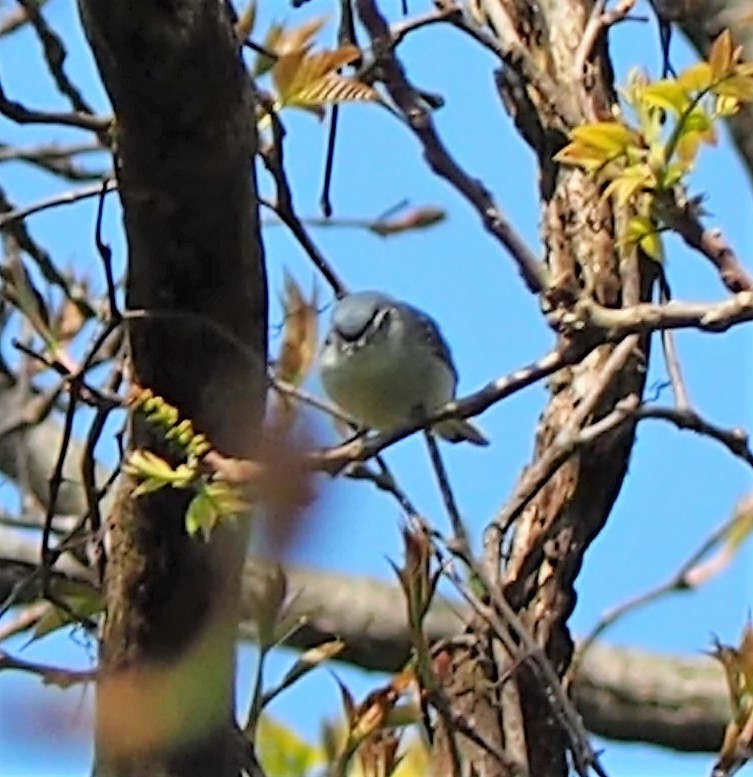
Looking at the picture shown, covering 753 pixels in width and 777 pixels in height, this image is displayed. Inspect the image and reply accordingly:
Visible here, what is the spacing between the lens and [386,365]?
6.79 feet

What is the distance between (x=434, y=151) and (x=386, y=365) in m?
0.80

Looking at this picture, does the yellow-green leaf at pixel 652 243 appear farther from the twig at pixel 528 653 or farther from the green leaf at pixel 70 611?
the green leaf at pixel 70 611

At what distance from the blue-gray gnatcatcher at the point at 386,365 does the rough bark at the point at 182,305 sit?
2.51ft

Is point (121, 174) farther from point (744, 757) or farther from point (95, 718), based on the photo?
point (744, 757)

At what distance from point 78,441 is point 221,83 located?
1.59 meters

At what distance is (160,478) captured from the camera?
3.41 feet

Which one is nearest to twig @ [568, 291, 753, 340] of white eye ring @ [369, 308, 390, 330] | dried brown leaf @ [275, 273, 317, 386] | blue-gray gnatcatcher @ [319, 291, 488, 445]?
dried brown leaf @ [275, 273, 317, 386]

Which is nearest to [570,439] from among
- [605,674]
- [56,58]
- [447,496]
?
[447,496]

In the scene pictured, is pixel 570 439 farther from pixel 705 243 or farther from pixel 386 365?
pixel 386 365

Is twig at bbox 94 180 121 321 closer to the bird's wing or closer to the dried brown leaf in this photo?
the dried brown leaf

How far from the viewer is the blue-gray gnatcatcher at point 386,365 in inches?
77.2

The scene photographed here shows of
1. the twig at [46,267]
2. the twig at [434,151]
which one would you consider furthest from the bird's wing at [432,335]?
the twig at [434,151]

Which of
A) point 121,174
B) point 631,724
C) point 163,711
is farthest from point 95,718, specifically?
point 631,724

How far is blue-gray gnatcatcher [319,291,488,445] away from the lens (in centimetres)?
196
